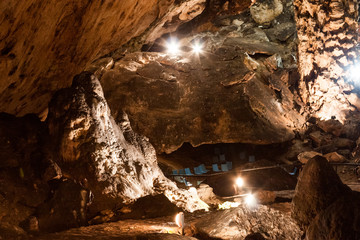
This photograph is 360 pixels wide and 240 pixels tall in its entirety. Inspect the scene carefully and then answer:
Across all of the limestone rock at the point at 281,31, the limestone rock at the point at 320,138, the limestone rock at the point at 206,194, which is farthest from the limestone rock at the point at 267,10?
the limestone rock at the point at 206,194

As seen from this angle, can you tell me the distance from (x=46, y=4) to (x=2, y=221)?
9.33 ft

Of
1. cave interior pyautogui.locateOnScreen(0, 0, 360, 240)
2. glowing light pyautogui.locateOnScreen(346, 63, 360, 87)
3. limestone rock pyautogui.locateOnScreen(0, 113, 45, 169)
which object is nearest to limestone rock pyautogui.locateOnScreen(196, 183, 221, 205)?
cave interior pyautogui.locateOnScreen(0, 0, 360, 240)

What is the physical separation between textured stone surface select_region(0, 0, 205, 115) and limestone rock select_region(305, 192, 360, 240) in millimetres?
3837

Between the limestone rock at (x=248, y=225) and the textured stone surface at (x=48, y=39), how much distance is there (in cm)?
348

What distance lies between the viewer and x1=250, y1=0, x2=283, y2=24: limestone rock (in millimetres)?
19031

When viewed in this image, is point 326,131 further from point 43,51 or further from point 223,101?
point 43,51

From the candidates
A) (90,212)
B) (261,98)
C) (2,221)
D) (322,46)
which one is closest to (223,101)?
(261,98)

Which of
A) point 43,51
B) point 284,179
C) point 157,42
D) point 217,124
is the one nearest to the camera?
point 43,51

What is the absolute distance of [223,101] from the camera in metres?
11.9

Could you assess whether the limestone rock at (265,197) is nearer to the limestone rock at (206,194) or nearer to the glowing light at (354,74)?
the limestone rock at (206,194)

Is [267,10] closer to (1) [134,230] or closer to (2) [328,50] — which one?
(2) [328,50]

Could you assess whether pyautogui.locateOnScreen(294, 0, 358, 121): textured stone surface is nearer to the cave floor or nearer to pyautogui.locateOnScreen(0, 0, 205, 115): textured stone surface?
pyautogui.locateOnScreen(0, 0, 205, 115): textured stone surface

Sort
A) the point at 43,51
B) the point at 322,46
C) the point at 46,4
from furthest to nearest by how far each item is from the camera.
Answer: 1. the point at 322,46
2. the point at 43,51
3. the point at 46,4

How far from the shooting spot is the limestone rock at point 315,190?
10.8ft
